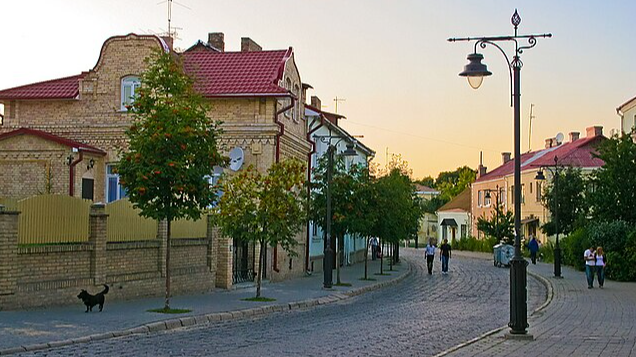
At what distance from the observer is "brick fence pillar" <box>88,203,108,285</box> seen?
67.6 ft

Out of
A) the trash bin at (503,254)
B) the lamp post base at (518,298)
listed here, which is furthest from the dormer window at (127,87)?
the trash bin at (503,254)

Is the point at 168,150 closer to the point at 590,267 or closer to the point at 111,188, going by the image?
the point at 111,188

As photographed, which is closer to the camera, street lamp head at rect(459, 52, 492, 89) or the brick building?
street lamp head at rect(459, 52, 492, 89)

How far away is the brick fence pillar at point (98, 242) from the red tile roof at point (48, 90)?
44.8 ft

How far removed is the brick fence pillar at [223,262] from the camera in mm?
27078

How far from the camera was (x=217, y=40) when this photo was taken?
41.0m

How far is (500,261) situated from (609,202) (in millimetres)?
12838

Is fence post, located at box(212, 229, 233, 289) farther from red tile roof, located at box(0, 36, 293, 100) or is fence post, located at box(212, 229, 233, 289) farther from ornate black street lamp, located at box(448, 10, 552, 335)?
ornate black street lamp, located at box(448, 10, 552, 335)

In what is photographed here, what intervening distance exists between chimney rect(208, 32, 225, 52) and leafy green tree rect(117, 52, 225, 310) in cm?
2096

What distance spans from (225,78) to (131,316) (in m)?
16.0

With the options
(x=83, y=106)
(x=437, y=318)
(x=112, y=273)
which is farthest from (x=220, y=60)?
(x=437, y=318)

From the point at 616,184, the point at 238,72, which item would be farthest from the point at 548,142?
the point at 238,72

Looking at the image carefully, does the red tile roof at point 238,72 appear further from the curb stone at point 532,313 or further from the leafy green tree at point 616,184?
the leafy green tree at point 616,184

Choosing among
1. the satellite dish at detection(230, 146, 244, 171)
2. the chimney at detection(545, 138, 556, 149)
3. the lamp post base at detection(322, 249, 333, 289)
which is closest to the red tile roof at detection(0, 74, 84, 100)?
the satellite dish at detection(230, 146, 244, 171)
